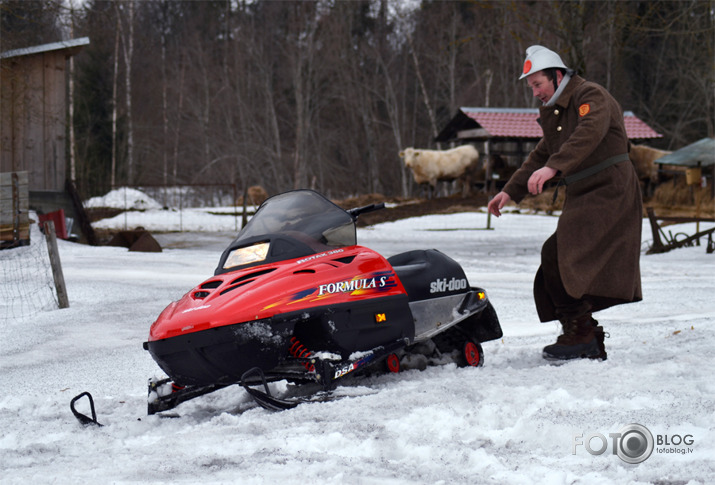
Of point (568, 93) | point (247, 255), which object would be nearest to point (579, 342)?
point (568, 93)

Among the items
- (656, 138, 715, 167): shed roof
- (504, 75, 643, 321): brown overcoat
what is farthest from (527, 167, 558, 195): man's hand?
(656, 138, 715, 167): shed roof

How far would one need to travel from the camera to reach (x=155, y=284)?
10.4 meters

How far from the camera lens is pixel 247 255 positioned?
4.73 metres

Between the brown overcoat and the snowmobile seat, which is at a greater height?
the brown overcoat

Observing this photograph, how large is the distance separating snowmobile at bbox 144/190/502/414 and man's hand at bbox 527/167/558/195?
91 cm

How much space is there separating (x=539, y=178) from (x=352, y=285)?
1.29m

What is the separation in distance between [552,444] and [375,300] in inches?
58.4

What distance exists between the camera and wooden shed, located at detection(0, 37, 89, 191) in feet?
56.5

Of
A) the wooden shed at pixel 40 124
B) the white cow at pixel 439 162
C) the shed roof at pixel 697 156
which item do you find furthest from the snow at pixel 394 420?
the white cow at pixel 439 162

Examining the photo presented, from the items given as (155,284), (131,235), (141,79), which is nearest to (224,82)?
(141,79)

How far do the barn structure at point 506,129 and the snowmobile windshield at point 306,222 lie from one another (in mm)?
27955

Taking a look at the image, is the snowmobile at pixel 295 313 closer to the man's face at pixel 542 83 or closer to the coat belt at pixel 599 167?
the coat belt at pixel 599 167

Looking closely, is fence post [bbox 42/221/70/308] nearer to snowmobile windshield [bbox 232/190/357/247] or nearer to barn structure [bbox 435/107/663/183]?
snowmobile windshield [bbox 232/190/357/247]

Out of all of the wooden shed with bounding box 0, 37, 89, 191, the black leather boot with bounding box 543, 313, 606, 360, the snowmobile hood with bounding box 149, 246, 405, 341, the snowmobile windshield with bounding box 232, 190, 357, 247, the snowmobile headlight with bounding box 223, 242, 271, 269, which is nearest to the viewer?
the snowmobile hood with bounding box 149, 246, 405, 341
